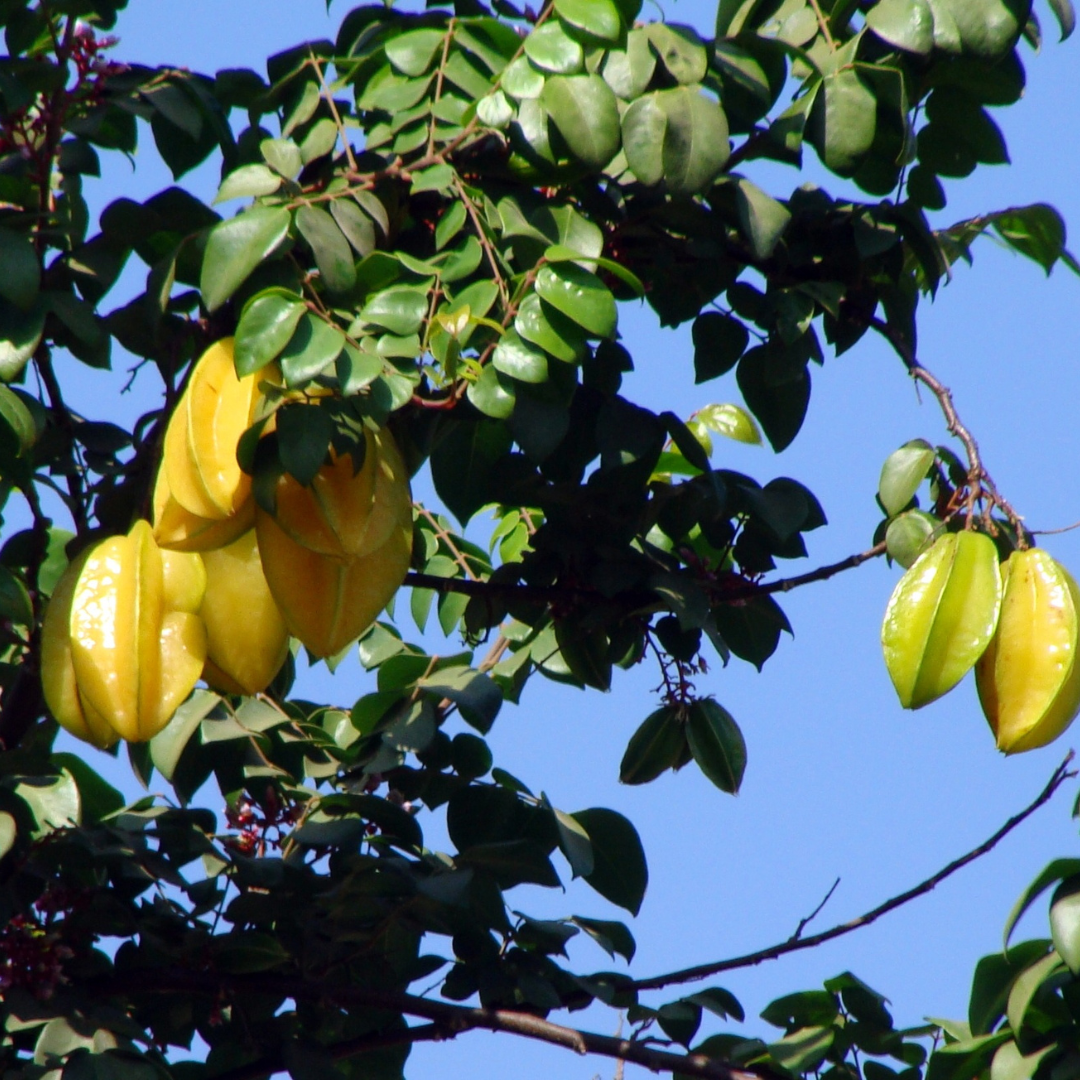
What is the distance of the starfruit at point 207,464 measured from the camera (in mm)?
1873

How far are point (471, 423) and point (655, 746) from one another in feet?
2.07

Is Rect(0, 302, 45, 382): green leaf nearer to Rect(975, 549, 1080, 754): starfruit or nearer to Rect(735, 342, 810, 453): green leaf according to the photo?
Rect(735, 342, 810, 453): green leaf

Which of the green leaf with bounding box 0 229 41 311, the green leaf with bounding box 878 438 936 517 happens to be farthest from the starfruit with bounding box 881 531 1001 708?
the green leaf with bounding box 0 229 41 311

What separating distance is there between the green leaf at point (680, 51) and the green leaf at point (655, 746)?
3.43 feet

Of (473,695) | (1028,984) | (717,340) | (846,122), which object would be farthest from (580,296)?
(1028,984)

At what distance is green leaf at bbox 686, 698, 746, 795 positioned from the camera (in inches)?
102

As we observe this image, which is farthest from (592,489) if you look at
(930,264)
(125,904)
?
(125,904)

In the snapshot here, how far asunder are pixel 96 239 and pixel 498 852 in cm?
105

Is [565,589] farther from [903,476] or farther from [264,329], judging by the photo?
[264,329]

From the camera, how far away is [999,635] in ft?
6.54

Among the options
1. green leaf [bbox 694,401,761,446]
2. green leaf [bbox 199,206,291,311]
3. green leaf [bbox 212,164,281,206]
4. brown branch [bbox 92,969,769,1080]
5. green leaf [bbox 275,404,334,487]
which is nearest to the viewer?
green leaf [bbox 275,404,334,487]

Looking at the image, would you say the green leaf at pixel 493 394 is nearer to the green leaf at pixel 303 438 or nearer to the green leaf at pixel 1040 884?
the green leaf at pixel 303 438

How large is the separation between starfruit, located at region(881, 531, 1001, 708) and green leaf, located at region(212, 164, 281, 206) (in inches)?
37.7

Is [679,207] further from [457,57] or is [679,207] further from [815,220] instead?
[457,57]
